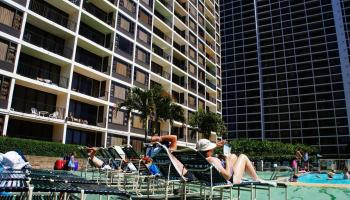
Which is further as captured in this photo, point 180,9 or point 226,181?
point 180,9

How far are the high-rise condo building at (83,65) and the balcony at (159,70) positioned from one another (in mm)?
158

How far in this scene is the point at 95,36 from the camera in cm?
3303

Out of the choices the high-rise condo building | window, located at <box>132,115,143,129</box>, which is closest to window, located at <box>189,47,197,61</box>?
the high-rise condo building

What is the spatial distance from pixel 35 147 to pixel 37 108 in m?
5.25

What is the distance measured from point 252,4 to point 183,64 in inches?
2121

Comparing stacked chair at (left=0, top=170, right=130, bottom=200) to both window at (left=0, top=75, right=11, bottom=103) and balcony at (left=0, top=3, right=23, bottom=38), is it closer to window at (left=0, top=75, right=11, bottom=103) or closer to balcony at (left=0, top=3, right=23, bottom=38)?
window at (left=0, top=75, right=11, bottom=103)

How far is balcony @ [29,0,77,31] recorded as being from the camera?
27.0 meters

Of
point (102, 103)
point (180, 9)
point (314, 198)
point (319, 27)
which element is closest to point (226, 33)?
point (319, 27)

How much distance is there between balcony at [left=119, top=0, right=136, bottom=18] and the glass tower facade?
55475 millimetres

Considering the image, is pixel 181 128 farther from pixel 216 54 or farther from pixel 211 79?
pixel 216 54

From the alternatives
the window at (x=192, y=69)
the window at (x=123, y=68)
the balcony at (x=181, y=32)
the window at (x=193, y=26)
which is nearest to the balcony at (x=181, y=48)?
the balcony at (x=181, y=32)

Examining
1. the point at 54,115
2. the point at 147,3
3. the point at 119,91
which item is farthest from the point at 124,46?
the point at 54,115

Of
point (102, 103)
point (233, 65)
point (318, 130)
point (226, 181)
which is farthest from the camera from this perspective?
point (233, 65)

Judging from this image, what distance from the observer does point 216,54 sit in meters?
62.6
